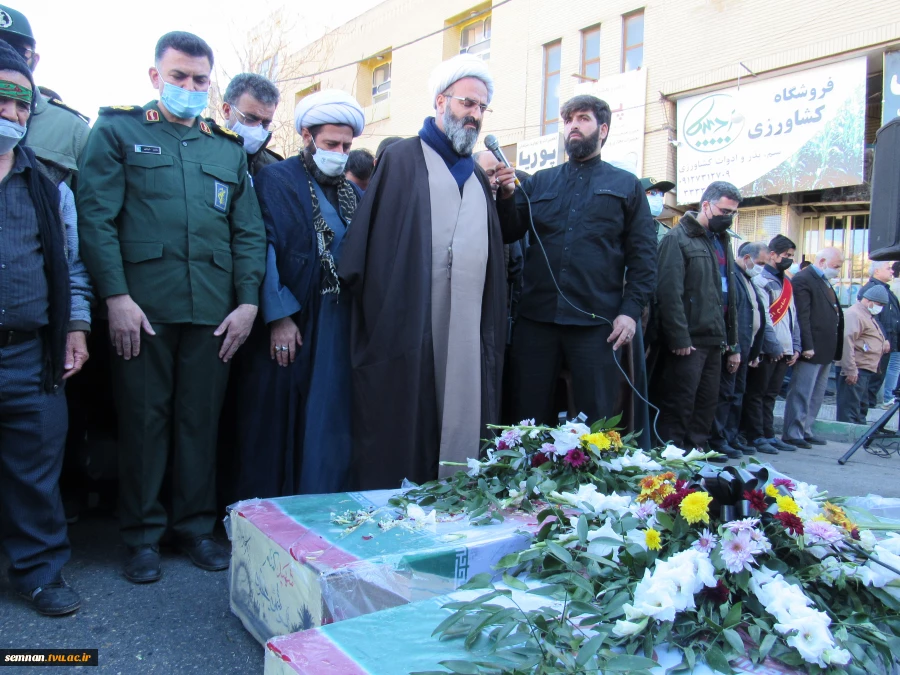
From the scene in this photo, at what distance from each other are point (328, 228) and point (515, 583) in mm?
2028

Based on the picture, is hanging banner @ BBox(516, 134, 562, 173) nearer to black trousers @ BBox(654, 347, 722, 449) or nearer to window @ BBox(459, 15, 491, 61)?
window @ BBox(459, 15, 491, 61)

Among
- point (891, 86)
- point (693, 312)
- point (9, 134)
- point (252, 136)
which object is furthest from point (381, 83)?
point (9, 134)

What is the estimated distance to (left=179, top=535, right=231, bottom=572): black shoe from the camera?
277cm

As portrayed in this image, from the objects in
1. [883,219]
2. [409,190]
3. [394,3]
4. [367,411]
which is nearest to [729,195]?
[883,219]

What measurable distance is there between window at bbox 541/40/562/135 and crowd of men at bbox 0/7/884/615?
12.3 metres

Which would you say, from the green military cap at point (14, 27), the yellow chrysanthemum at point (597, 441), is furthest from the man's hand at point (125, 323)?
the yellow chrysanthemum at point (597, 441)

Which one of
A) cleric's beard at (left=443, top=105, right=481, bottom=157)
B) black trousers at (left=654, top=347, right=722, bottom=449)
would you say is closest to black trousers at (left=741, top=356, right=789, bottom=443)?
black trousers at (left=654, top=347, right=722, bottom=449)

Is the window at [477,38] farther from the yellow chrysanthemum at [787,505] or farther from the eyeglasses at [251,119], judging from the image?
the yellow chrysanthemum at [787,505]

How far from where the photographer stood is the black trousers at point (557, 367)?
11.7 feet

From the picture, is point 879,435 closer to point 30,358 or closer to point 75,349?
point 75,349

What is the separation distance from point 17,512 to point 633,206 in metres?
3.02

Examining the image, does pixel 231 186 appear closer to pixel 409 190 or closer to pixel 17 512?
pixel 409 190

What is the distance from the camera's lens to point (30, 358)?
8.11 feet

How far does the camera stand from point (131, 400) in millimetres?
2807
